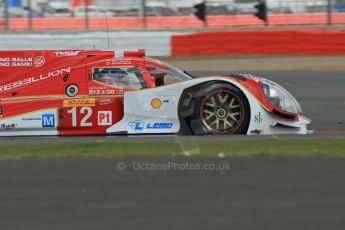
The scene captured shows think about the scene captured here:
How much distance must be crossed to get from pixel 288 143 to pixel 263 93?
180 centimetres

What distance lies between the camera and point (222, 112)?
29.6ft

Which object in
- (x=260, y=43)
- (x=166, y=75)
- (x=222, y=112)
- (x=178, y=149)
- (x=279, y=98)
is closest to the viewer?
(x=178, y=149)

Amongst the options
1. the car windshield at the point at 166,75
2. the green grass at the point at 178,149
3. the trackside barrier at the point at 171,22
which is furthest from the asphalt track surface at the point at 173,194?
the trackside barrier at the point at 171,22

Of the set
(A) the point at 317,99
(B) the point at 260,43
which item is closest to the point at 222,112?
(A) the point at 317,99

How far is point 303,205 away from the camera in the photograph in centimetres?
512

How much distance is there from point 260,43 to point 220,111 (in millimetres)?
11761

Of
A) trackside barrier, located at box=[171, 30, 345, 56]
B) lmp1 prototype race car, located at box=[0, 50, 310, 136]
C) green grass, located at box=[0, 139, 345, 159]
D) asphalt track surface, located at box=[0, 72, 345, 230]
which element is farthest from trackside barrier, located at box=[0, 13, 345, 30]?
asphalt track surface, located at box=[0, 72, 345, 230]

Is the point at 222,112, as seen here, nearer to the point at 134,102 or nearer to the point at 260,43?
the point at 134,102

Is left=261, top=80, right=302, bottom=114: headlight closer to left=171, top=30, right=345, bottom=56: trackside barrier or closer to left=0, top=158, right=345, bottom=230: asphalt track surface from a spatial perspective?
left=0, top=158, right=345, bottom=230: asphalt track surface

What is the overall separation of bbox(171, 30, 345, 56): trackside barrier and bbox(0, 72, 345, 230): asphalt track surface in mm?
14293

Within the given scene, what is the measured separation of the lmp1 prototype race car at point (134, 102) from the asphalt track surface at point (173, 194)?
286 cm

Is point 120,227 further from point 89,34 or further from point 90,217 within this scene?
point 89,34

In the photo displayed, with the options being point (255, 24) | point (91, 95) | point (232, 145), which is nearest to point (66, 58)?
point (91, 95)

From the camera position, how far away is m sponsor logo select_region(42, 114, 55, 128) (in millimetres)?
9203
